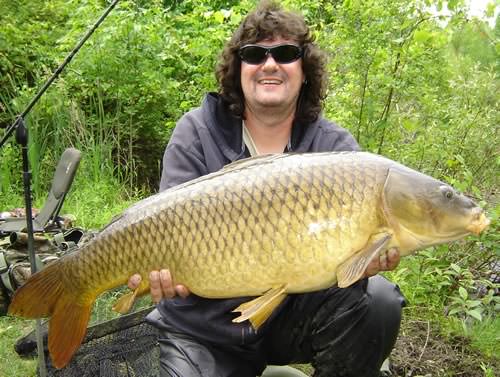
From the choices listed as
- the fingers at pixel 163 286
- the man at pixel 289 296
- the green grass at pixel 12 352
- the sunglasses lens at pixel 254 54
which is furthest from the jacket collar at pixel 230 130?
the green grass at pixel 12 352

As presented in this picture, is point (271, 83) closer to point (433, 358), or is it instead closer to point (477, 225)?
point (477, 225)

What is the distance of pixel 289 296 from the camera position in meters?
1.71

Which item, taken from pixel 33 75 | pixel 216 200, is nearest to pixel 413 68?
pixel 216 200

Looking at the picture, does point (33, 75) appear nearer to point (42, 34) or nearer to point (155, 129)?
point (42, 34)

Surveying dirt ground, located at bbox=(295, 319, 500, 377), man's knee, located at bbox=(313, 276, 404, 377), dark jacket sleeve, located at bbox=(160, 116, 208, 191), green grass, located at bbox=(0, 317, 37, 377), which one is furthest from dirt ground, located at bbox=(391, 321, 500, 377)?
green grass, located at bbox=(0, 317, 37, 377)

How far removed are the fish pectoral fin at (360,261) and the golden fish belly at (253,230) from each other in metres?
0.02

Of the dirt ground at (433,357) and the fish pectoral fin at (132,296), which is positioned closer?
the fish pectoral fin at (132,296)

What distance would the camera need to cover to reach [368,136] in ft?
9.64

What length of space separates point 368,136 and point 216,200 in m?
1.70

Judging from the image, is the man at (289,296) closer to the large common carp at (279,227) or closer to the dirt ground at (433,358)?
the large common carp at (279,227)

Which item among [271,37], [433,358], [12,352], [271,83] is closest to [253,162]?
[271,83]

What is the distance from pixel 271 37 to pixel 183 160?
1.66 feet

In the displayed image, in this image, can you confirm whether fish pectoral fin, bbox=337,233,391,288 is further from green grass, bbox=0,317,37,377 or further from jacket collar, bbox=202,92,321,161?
green grass, bbox=0,317,37,377

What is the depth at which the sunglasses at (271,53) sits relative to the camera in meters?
1.86
